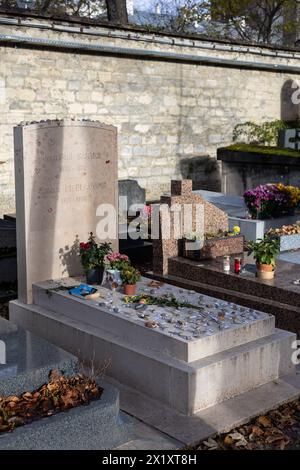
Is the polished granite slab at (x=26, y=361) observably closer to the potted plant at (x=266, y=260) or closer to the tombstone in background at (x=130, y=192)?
the potted plant at (x=266, y=260)

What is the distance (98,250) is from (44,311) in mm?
902

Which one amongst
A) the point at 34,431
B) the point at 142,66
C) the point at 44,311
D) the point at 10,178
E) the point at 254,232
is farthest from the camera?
the point at 142,66

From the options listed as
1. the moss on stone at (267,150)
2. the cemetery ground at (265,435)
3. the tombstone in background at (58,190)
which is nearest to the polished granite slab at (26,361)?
the cemetery ground at (265,435)

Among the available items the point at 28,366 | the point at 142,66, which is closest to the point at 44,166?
the point at 28,366

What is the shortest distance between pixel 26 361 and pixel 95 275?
6.60 feet

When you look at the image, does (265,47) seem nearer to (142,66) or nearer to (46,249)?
(142,66)

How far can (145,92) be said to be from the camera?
50.0 ft

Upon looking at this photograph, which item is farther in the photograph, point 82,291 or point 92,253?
point 92,253

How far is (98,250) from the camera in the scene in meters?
7.34

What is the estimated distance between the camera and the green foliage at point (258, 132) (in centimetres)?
1753

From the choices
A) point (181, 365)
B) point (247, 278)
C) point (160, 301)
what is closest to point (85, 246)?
point (160, 301)

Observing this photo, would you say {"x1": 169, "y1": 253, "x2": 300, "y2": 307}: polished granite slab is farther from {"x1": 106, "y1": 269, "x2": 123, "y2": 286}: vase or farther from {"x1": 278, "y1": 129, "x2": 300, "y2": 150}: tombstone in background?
{"x1": 278, "y1": 129, "x2": 300, "y2": 150}: tombstone in background

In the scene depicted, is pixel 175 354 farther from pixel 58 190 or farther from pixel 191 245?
pixel 191 245

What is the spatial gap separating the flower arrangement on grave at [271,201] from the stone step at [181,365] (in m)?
4.00
